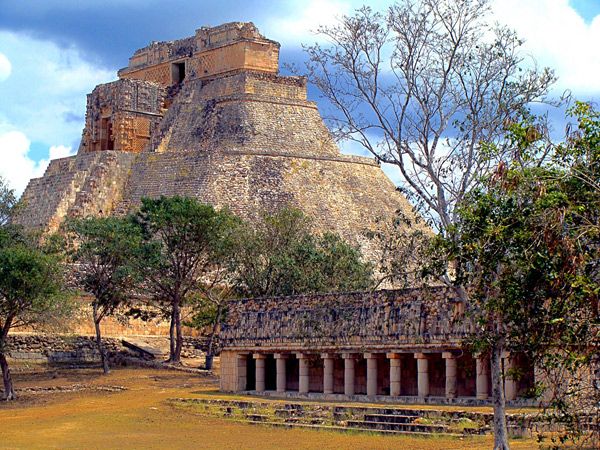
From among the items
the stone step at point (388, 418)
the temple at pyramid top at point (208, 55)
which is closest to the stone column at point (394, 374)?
the stone step at point (388, 418)

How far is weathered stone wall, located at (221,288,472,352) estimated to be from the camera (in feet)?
87.1

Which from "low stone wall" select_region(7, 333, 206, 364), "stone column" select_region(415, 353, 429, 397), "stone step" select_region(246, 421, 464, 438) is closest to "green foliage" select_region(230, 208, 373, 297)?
"low stone wall" select_region(7, 333, 206, 364)

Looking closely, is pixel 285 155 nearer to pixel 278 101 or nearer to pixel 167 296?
pixel 278 101

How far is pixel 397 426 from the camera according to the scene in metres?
23.4

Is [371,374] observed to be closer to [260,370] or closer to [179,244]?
[260,370]

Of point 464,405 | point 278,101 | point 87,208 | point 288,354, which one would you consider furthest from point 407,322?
point 278,101

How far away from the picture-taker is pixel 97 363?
1686 inches

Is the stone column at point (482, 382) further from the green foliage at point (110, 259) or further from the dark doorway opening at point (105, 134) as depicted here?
the dark doorway opening at point (105, 134)

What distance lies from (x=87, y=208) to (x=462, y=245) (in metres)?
40.6

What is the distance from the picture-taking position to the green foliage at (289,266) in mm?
41125

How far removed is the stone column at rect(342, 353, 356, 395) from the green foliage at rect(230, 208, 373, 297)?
1135 cm

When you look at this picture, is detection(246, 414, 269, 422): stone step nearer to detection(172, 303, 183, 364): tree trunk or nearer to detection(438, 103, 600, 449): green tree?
detection(438, 103, 600, 449): green tree

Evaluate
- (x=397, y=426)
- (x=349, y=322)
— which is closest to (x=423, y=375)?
(x=349, y=322)

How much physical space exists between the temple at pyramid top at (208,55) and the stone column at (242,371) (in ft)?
109
